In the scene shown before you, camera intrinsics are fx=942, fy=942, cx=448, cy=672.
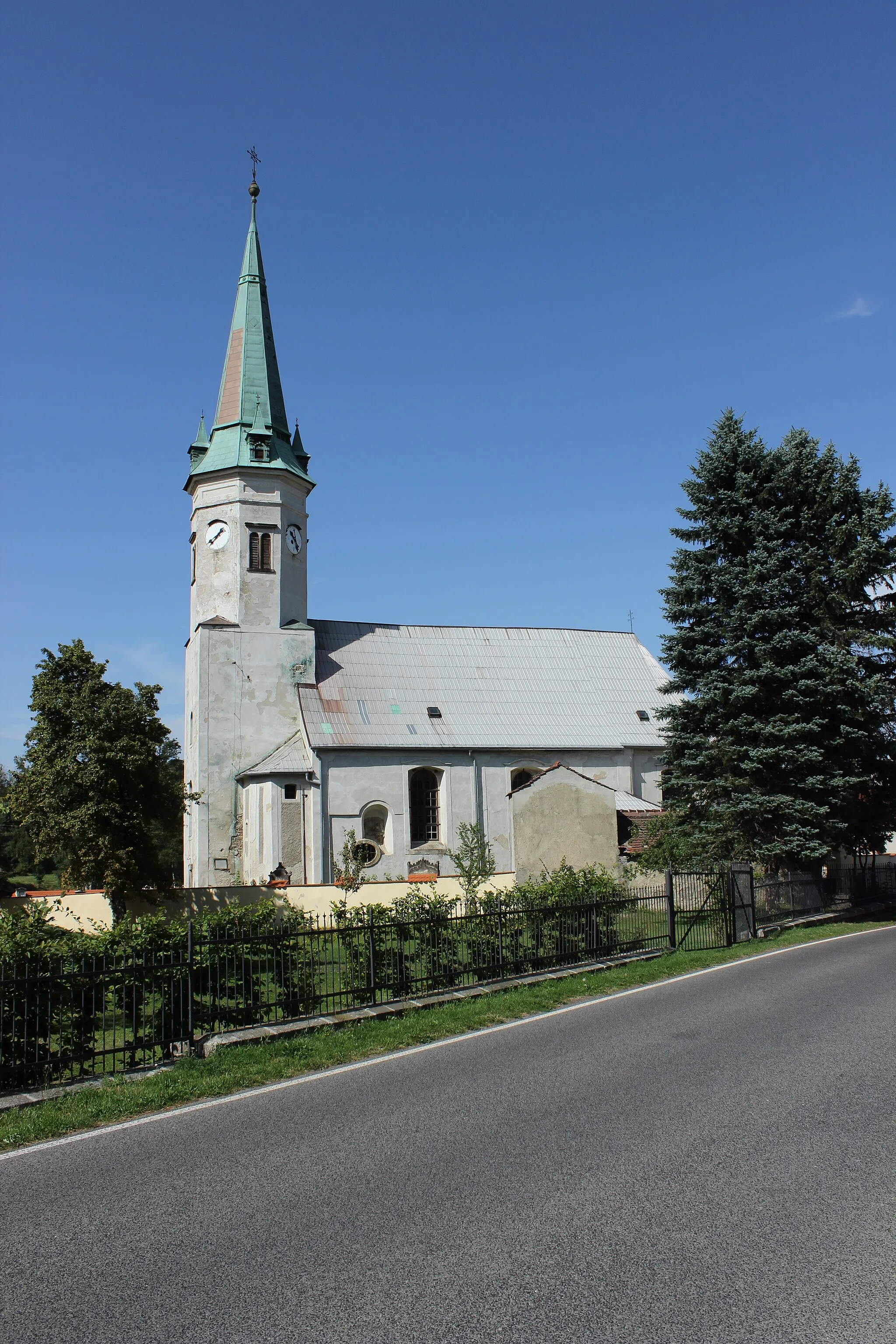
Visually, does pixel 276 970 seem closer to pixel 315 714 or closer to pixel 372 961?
pixel 372 961

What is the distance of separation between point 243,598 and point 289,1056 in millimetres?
26908

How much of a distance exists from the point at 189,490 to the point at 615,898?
2644cm

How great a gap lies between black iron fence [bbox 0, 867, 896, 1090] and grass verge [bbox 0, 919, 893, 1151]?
24.9 inches

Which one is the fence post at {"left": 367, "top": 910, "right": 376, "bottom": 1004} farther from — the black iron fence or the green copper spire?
the green copper spire

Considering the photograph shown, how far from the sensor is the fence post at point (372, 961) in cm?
1222

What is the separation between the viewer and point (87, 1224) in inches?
211

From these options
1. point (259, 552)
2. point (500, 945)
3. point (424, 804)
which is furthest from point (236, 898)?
point (500, 945)

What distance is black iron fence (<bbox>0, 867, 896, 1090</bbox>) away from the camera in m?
9.01

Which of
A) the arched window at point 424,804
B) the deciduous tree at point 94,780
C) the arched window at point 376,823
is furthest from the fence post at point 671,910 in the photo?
the arched window at point 424,804

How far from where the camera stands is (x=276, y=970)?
11.3 metres

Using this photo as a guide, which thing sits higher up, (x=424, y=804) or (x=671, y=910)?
(x=424, y=804)

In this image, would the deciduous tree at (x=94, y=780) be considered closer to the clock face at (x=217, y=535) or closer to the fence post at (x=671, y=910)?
the clock face at (x=217, y=535)

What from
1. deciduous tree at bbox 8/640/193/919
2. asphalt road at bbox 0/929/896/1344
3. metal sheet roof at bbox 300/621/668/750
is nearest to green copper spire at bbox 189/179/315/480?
metal sheet roof at bbox 300/621/668/750

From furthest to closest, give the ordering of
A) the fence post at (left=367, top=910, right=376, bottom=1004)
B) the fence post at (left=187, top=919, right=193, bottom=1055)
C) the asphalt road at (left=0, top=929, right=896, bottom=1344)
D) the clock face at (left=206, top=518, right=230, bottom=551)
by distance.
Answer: the clock face at (left=206, top=518, right=230, bottom=551)
the fence post at (left=367, top=910, right=376, bottom=1004)
the fence post at (left=187, top=919, right=193, bottom=1055)
the asphalt road at (left=0, top=929, right=896, bottom=1344)
